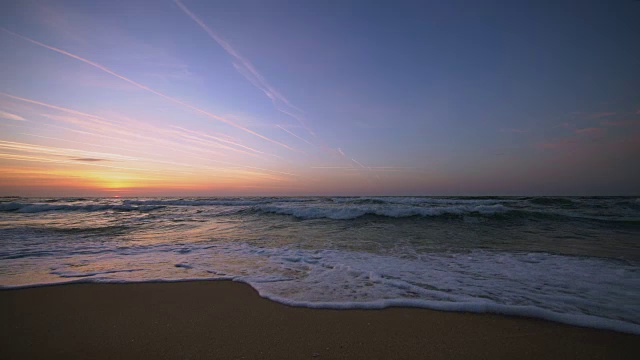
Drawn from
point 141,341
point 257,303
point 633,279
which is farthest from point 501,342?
point 633,279

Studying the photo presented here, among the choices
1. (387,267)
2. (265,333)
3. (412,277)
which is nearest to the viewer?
(265,333)

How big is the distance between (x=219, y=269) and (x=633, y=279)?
262 inches

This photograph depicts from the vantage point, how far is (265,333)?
8.76 feet

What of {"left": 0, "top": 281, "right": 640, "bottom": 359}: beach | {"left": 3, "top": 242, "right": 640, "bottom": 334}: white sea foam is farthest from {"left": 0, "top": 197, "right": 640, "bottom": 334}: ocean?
{"left": 0, "top": 281, "right": 640, "bottom": 359}: beach

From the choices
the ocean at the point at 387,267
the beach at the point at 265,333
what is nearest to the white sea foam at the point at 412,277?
the ocean at the point at 387,267

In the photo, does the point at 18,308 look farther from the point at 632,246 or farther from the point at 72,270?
the point at 632,246

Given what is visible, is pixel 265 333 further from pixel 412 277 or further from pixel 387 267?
pixel 387 267

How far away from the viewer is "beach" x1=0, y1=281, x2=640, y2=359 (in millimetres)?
2361

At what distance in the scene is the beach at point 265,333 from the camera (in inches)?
93.0

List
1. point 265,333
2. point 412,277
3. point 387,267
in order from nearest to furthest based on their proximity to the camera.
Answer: point 265,333 < point 412,277 < point 387,267

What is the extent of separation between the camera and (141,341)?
101 inches

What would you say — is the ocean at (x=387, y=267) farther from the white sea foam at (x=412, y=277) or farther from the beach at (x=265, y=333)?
the beach at (x=265, y=333)

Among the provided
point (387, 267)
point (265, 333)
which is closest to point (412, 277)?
point (387, 267)

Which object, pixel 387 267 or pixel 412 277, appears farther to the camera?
pixel 387 267
